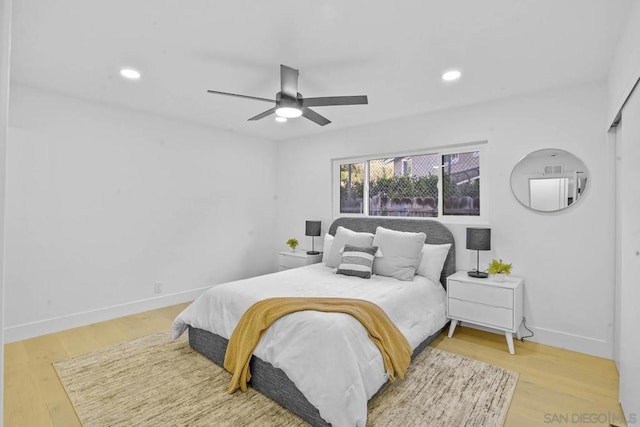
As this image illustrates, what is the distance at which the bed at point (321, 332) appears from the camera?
6.41 ft

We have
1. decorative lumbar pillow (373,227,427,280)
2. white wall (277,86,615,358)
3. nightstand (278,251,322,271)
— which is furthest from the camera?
nightstand (278,251,322,271)

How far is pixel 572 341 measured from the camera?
309 centimetres

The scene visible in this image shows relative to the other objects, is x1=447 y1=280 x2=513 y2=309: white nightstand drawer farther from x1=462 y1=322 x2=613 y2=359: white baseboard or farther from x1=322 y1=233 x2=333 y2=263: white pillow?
x1=322 y1=233 x2=333 y2=263: white pillow

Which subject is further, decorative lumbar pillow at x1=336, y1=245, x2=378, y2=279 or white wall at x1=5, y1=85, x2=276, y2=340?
decorative lumbar pillow at x1=336, y1=245, x2=378, y2=279

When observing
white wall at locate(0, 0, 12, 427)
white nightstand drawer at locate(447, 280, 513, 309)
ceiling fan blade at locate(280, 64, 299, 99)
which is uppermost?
ceiling fan blade at locate(280, 64, 299, 99)

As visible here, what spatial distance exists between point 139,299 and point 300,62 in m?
3.37

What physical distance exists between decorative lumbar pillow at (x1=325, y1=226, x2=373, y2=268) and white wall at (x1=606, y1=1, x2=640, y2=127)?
237 centimetres

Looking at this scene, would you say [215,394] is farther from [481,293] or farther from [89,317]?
[481,293]

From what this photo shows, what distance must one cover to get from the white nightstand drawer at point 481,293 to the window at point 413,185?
0.92m

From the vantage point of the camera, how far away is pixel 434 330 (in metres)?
3.12

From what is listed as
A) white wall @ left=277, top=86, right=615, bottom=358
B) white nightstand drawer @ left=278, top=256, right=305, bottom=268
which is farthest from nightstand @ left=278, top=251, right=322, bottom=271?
white wall @ left=277, top=86, right=615, bottom=358

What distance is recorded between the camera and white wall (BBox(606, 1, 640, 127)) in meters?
1.85

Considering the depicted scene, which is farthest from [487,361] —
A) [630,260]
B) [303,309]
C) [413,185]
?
[413,185]

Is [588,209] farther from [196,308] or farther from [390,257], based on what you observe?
[196,308]
